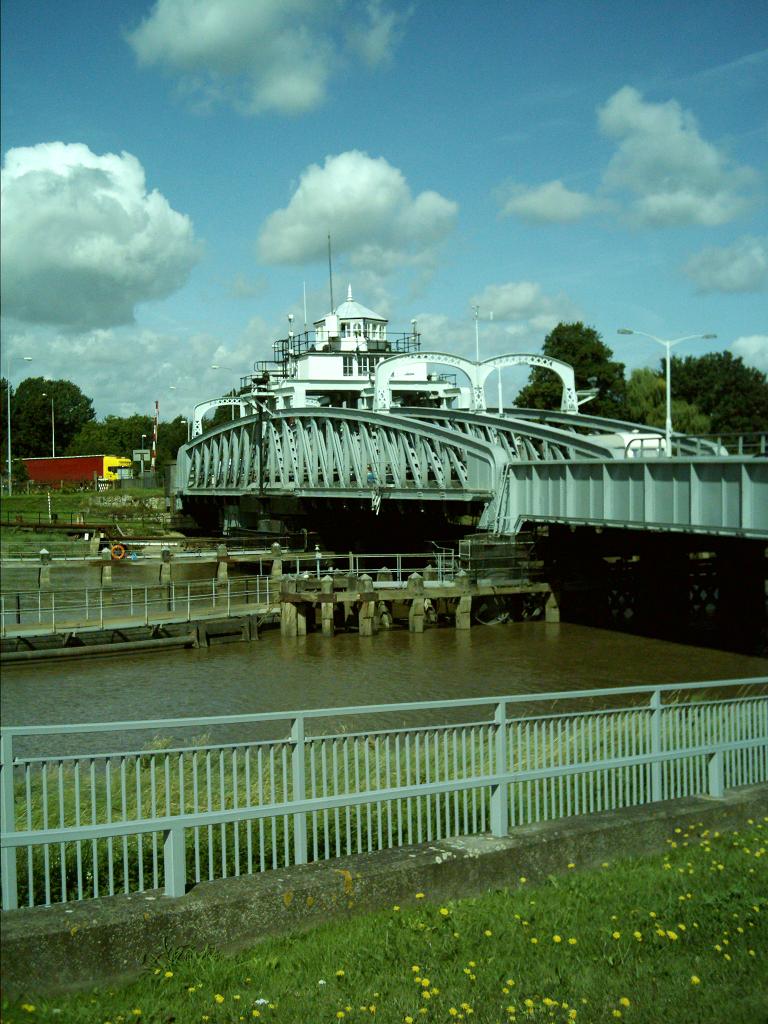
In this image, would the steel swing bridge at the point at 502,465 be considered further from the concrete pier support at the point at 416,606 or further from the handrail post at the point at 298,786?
the handrail post at the point at 298,786

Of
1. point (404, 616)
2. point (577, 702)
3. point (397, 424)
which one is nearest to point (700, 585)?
point (404, 616)

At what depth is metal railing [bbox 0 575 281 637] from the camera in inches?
1328

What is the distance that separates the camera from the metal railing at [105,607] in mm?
33719

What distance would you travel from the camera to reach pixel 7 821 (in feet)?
24.2

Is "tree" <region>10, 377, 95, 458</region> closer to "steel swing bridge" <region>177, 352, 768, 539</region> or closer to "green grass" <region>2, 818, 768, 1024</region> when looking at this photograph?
"green grass" <region>2, 818, 768, 1024</region>

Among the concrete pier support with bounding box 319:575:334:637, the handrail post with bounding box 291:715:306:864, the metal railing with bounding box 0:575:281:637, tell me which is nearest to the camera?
the handrail post with bounding box 291:715:306:864

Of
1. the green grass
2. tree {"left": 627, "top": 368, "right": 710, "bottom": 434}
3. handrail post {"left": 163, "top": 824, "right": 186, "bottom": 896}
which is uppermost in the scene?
tree {"left": 627, "top": 368, "right": 710, "bottom": 434}

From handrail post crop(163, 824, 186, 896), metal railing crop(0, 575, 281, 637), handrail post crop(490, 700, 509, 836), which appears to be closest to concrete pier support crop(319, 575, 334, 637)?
metal railing crop(0, 575, 281, 637)

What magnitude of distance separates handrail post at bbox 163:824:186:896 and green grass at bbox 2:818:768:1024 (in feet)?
1.55

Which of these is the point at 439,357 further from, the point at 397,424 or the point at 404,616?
the point at 404,616

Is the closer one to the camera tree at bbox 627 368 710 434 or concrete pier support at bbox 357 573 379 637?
concrete pier support at bbox 357 573 379 637

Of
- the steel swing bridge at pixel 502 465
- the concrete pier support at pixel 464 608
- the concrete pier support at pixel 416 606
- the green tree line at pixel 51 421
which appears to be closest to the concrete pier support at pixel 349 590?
the concrete pier support at pixel 416 606

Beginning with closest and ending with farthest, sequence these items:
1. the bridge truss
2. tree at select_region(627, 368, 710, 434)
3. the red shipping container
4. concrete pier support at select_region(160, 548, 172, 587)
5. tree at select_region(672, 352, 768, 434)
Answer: the red shipping container, the bridge truss, concrete pier support at select_region(160, 548, 172, 587), tree at select_region(627, 368, 710, 434), tree at select_region(672, 352, 768, 434)

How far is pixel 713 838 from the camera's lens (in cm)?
1002
